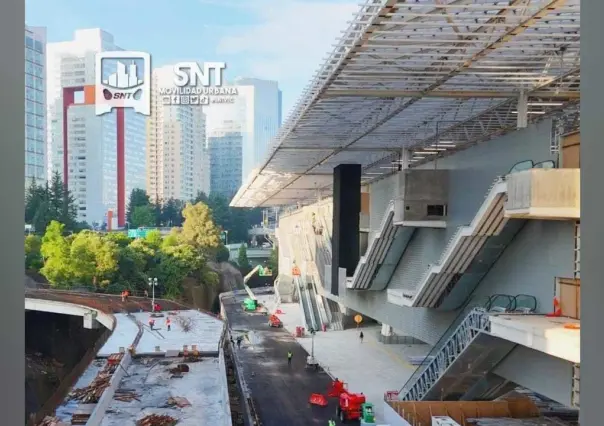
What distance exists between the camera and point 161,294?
180ft

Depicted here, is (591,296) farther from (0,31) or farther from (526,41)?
(526,41)

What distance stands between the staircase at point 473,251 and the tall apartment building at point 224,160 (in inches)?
2883

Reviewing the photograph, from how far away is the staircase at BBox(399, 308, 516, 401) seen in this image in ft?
53.7

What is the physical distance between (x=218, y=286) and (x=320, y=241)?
1220 inches

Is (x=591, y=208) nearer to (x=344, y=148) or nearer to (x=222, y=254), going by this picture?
(x=344, y=148)

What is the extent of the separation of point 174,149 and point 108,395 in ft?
229

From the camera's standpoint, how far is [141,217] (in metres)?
70.0

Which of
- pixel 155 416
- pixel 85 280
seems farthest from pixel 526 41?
pixel 85 280

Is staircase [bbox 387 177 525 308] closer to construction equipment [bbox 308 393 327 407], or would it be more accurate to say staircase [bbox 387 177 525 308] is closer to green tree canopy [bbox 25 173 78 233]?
construction equipment [bbox 308 393 327 407]

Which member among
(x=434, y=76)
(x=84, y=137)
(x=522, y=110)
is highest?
(x=84, y=137)

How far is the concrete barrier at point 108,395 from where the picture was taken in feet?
50.9

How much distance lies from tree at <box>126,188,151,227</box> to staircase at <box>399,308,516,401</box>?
185 feet

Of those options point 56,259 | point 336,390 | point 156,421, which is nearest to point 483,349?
point 156,421

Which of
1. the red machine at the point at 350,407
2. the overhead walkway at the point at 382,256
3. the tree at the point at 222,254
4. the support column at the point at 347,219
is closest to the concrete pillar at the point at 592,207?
the red machine at the point at 350,407
